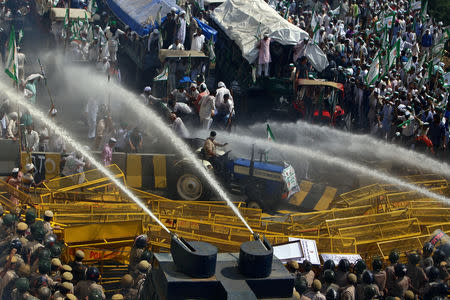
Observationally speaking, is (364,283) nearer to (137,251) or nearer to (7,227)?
(137,251)

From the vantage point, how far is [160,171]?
1655 cm

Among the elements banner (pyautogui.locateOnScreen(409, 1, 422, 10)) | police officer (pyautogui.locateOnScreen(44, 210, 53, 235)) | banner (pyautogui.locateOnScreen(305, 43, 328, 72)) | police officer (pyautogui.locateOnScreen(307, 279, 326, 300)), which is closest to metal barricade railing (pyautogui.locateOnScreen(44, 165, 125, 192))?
police officer (pyautogui.locateOnScreen(44, 210, 53, 235))

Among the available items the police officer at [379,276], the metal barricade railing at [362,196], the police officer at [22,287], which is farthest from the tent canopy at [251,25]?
the police officer at [22,287]

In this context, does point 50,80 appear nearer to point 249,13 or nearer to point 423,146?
point 249,13

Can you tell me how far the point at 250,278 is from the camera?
666 centimetres

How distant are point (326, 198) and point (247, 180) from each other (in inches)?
93.1

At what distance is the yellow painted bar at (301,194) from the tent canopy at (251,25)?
672 centimetres

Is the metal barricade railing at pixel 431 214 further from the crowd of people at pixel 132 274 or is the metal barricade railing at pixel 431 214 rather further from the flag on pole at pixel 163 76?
the flag on pole at pixel 163 76

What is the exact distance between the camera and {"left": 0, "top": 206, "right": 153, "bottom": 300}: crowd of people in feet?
30.0

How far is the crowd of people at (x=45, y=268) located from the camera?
9.15m

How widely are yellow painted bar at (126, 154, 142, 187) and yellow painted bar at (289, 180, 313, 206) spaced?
4044mm

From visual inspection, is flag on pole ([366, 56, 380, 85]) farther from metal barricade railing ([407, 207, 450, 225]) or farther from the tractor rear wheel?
the tractor rear wheel

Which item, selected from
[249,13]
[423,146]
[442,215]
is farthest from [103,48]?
[442,215]

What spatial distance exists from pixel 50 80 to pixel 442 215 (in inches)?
610
